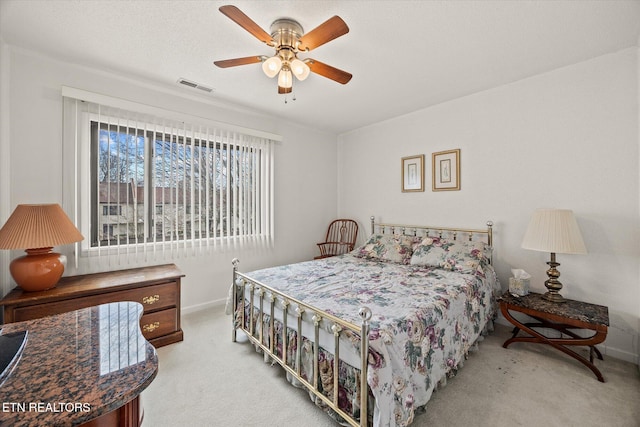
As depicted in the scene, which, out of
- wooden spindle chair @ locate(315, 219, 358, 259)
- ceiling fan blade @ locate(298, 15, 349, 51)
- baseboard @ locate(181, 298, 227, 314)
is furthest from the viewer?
wooden spindle chair @ locate(315, 219, 358, 259)

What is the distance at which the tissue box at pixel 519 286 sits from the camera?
249cm

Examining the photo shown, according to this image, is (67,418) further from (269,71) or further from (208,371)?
(269,71)

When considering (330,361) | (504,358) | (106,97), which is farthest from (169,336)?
(504,358)

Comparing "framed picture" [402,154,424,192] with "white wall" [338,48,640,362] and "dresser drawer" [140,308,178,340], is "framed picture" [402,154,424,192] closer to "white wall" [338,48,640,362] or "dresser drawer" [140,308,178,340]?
"white wall" [338,48,640,362]

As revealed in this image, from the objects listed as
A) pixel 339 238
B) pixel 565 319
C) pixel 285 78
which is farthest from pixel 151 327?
pixel 565 319

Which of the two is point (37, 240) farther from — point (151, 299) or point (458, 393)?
point (458, 393)

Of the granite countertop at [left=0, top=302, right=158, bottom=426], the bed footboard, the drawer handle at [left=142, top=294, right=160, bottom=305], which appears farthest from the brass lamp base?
the drawer handle at [left=142, top=294, right=160, bottom=305]

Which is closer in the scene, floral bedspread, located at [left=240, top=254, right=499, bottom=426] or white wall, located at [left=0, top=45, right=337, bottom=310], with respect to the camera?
floral bedspread, located at [left=240, top=254, right=499, bottom=426]

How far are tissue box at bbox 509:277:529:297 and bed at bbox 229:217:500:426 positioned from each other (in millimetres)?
212


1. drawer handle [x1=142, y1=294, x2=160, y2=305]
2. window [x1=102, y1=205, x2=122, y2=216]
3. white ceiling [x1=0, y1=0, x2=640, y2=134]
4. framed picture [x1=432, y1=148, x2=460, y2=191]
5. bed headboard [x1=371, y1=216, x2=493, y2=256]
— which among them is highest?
white ceiling [x1=0, y1=0, x2=640, y2=134]

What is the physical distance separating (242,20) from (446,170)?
9.42 feet

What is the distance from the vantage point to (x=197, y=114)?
3.26 meters

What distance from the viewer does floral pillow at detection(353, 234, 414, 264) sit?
3264 mm

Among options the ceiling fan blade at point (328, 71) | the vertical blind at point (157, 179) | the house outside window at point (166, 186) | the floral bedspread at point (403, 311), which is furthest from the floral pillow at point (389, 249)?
the ceiling fan blade at point (328, 71)
